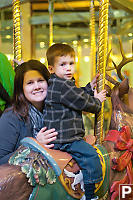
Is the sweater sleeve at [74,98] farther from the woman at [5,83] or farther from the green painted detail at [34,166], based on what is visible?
the woman at [5,83]

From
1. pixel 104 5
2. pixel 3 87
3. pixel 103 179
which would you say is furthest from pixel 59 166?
pixel 104 5

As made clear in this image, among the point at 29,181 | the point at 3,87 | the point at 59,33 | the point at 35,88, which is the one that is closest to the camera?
the point at 29,181

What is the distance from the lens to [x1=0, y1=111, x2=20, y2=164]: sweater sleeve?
4.45 ft

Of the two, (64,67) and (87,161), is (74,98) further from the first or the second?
(87,161)

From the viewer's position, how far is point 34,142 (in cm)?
126

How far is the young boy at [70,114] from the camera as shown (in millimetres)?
1256

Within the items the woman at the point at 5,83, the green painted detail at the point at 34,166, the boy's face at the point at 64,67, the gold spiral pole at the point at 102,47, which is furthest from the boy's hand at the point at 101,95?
the woman at the point at 5,83

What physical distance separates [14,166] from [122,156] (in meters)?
0.60

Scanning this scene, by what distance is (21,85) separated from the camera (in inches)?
56.2

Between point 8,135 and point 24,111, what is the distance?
0.16m

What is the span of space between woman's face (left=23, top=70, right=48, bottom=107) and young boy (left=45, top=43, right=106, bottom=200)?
0.20 ft

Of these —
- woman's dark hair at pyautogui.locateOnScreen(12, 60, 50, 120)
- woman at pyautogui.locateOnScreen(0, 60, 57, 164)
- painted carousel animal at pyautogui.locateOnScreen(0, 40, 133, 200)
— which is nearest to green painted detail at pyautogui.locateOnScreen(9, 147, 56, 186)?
painted carousel animal at pyautogui.locateOnScreen(0, 40, 133, 200)

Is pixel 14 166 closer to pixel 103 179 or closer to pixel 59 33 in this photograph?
pixel 103 179

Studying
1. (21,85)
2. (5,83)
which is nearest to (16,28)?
(5,83)
